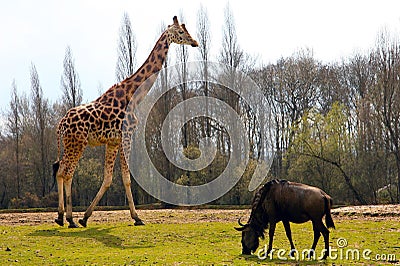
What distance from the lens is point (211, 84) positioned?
1367 inches

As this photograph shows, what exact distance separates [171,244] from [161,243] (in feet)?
1.02

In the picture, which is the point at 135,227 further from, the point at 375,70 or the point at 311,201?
the point at 375,70

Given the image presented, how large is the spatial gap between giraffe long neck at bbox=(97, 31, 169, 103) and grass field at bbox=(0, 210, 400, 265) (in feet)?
13.9

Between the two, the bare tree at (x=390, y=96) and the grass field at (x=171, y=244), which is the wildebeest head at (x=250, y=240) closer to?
the grass field at (x=171, y=244)

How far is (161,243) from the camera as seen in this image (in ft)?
39.2

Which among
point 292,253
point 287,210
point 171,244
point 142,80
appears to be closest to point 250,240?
point 292,253

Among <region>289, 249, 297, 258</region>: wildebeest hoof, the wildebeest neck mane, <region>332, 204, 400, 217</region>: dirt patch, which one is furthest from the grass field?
<region>332, 204, 400, 217</region>: dirt patch

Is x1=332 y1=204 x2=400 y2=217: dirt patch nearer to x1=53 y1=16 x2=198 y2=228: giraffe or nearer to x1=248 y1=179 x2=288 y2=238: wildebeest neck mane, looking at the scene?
x1=53 y1=16 x2=198 y2=228: giraffe

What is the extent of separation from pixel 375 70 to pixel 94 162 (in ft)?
69.7

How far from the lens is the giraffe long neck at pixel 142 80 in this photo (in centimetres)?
1598

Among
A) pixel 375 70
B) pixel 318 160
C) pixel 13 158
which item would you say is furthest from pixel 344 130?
pixel 13 158

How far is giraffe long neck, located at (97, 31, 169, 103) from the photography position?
52.4 feet

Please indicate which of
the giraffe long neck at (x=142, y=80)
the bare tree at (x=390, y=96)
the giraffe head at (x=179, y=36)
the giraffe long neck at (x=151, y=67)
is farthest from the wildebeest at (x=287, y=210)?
the bare tree at (x=390, y=96)

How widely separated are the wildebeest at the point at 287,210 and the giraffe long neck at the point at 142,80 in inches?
298
